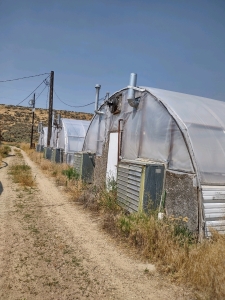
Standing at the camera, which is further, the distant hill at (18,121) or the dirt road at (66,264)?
the distant hill at (18,121)

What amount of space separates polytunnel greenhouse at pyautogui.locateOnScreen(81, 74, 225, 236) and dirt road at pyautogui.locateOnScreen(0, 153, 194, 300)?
49.8 inches

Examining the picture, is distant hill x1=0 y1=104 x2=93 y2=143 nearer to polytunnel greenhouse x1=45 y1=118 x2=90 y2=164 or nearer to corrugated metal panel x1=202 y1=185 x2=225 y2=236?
polytunnel greenhouse x1=45 y1=118 x2=90 y2=164

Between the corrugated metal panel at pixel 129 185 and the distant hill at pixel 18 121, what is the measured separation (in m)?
44.7

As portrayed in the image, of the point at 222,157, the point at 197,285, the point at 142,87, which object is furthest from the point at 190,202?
the point at 142,87

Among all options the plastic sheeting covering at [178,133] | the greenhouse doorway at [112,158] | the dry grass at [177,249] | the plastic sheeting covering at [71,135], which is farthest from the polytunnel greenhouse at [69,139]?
the dry grass at [177,249]

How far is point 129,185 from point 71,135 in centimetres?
1226

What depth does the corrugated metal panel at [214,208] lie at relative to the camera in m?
4.74

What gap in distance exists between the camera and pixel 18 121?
63.9 meters

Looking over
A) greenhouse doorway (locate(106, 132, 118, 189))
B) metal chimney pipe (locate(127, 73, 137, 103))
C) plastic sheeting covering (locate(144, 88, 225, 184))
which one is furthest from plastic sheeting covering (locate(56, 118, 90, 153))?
plastic sheeting covering (locate(144, 88, 225, 184))

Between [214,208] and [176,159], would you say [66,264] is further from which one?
[176,159]

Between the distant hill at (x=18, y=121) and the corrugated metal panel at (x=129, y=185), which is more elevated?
the distant hill at (x=18, y=121)

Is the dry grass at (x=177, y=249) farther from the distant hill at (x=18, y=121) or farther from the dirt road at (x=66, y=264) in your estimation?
the distant hill at (x=18, y=121)

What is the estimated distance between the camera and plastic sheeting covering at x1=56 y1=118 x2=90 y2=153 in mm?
17602

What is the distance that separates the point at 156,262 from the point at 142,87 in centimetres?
468
